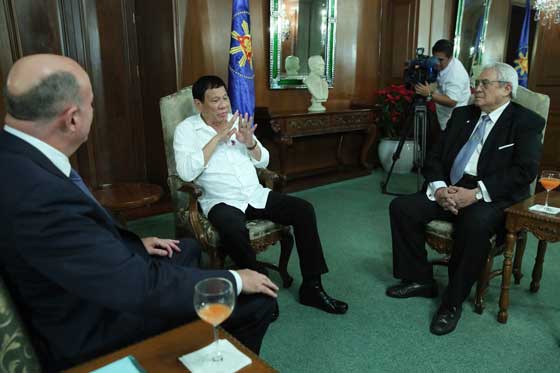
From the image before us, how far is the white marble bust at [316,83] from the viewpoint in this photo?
4.23 metres

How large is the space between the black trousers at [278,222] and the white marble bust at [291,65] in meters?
2.35

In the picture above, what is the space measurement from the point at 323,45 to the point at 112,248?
4105 mm

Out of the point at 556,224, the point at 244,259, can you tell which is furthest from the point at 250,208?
the point at 556,224

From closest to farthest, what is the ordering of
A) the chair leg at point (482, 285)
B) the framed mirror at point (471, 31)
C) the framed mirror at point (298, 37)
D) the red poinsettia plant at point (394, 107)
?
1. the chair leg at point (482, 285)
2. the framed mirror at point (298, 37)
3. the red poinsettia plant at point (394, 107)
4. the framed mirror at point (471, 31)

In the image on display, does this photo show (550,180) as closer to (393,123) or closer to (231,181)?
(231,181)

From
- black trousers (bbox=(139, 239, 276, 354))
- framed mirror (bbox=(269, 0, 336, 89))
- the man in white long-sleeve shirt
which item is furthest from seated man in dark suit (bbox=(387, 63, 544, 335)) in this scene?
framed mirror (bbox=(269, 0, 336, 89))

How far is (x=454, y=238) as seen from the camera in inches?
79.4

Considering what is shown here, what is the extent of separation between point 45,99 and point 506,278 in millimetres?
1990

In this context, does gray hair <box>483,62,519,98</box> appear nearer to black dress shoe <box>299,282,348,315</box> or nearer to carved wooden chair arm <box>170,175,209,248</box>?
black dress shoe <box>299,282,348,315</box>

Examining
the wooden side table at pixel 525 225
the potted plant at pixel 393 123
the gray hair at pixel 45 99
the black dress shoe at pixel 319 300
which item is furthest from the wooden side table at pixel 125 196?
the potted plant at pixel 393 123

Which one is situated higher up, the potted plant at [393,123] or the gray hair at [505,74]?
the gray hair at [505,74]

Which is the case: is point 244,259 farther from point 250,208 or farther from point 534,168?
point 534,168

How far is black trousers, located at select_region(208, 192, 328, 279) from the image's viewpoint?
6.33ft

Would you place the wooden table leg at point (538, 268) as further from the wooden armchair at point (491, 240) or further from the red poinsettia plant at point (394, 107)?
the red poinsettia plant at point (394, 107)
